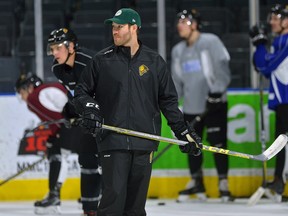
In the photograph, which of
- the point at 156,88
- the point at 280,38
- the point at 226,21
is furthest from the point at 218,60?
the point at 156,88

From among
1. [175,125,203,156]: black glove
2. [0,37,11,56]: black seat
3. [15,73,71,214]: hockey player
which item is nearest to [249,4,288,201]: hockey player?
[15,73,71,214]: hockey player

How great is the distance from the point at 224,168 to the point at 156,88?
2.67 m

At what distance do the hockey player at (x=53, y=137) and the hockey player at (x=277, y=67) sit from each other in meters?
1.48

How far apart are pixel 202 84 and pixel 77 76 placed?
5.71ft

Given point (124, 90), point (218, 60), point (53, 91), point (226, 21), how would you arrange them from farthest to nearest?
point (226, 21) < point (218, 60) < point (53, 91) < point (124, 90)

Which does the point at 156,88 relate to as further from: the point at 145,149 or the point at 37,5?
the point at 37,5

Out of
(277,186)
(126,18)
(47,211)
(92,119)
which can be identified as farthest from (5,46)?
(92,119)

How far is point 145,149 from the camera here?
4316 mm

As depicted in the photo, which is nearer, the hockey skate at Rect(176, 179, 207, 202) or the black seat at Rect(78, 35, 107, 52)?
the hockey skate at Rect(176, 179, 207, 202)

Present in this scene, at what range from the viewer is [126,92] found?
427 cm

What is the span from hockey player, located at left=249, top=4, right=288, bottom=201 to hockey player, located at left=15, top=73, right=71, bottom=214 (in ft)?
4.87

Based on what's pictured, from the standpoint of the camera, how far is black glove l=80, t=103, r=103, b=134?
13.7 feet

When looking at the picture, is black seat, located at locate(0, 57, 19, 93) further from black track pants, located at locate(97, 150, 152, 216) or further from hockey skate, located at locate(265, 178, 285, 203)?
black track pants, located at locate(97, 150, 152, 216)

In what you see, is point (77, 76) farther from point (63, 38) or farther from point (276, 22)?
point (276, 22)
